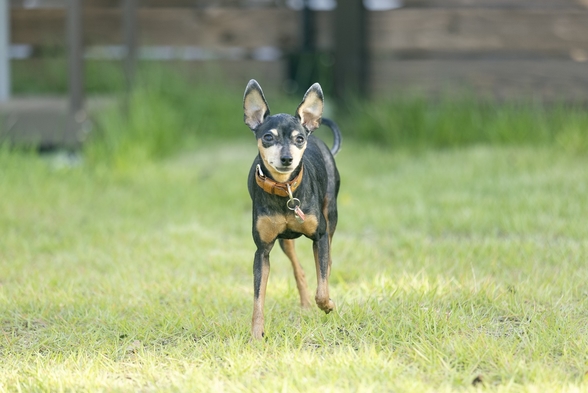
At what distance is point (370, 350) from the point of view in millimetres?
3051

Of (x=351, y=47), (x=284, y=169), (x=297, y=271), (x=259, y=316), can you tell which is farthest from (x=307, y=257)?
(x=351, y=47)

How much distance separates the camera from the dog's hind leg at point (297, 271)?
11.9ft

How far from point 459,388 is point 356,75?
20.9ft

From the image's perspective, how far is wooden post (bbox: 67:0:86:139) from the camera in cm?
720

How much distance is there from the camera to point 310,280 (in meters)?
4.38

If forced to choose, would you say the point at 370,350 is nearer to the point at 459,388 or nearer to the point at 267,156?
the point at 459,388

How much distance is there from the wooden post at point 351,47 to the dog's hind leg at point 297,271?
5.38 meters

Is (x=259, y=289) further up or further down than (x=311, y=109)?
further down

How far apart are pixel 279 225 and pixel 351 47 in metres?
5.94

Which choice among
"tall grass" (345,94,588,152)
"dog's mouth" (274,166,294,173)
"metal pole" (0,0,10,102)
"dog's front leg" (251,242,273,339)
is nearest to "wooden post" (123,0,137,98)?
"metal pole" (0,0,10,102)

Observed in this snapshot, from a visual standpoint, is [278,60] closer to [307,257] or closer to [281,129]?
[307,257]

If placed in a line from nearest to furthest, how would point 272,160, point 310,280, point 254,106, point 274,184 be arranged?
point 272,160, point 274,184, point 254,106, point 310,280

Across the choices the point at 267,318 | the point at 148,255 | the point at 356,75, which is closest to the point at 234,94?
the point at 356,75

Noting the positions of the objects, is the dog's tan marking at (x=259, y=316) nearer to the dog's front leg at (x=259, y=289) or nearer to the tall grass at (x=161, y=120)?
the dog's front leg at (x=259, y=289)
